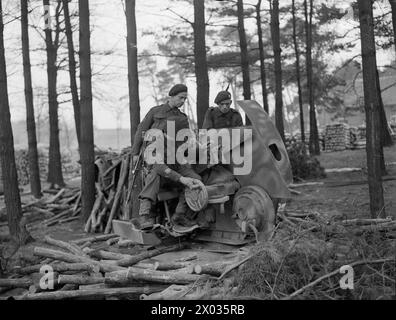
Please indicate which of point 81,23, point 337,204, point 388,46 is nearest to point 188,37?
point 388,46

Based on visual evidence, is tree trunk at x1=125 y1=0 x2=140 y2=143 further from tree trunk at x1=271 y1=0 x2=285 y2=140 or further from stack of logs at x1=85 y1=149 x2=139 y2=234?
tree trunk at x1=271 y1=0 x2=285 y2=140

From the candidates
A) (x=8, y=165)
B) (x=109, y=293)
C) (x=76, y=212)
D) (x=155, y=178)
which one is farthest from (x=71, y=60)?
(x=109, y=293)

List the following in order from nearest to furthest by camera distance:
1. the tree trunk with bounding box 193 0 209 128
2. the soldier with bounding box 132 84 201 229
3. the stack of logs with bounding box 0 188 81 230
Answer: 1. the soldier with bounding box 132 84 201 229
2. the stack of logs with bounding box 0 188 81 230
3. the tree trunk with bounding box 193 0 209 128

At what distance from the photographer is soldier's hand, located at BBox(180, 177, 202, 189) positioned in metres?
6.59

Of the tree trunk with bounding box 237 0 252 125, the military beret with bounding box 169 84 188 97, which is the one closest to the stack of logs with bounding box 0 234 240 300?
the military beret with bounding box 169 84 188 97

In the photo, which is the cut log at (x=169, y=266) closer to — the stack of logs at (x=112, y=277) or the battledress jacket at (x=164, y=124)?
the stack of logs at (x=112, y=277)

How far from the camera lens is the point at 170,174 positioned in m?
6.78

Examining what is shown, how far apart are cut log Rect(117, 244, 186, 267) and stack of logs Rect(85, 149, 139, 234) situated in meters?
3.52

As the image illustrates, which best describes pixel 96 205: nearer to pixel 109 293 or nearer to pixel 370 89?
pixel 109 293

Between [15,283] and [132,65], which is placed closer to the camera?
[15,283]

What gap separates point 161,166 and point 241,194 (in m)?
1.12

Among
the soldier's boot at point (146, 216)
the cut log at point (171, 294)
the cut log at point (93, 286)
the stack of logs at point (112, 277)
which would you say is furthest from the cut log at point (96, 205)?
the cut log at point (171, 294)

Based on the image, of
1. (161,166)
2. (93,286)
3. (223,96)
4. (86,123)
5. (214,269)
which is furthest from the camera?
(86,123)

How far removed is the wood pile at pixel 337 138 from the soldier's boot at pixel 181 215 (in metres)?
26.9
